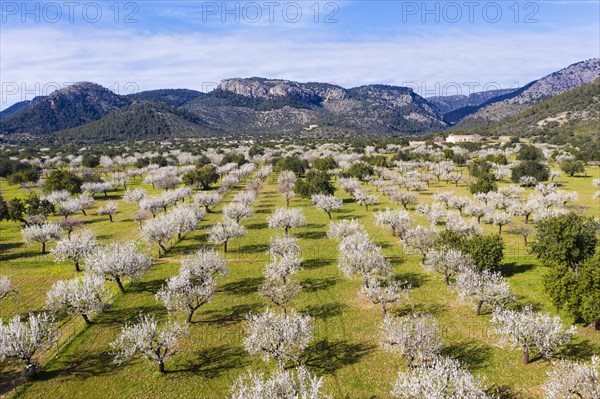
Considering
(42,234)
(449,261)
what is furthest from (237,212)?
(449,261)

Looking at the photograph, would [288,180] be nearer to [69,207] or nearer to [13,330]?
[69,207]

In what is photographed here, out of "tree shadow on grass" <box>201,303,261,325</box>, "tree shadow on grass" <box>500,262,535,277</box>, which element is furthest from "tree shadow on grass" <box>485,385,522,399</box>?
"tree shadow on grass" <box>500,262,535,277</box>

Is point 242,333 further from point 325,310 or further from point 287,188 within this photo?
point 287,188

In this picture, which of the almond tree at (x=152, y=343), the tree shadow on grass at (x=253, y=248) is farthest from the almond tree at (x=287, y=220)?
the almond tree at (x=152, y=343)

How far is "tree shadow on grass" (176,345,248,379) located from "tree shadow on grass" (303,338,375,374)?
6.13 m

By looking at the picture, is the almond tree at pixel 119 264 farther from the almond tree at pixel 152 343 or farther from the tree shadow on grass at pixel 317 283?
the tree shadow on grass at pixel 317 283

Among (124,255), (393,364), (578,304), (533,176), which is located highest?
(533,176)

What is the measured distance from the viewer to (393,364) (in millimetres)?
30172

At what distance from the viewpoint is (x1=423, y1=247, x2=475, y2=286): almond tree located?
42844 millimetres

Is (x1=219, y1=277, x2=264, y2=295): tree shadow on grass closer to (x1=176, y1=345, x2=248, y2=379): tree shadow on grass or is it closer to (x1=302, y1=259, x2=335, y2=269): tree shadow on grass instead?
(x1=302, y1=259, x2=335, y2=269): tree shadow on grass

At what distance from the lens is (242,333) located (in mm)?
35969

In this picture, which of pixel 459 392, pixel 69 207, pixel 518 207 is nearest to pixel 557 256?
pixel 518 207

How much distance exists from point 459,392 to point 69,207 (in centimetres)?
9556

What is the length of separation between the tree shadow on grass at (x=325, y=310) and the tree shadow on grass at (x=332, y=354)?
15.5 ft
